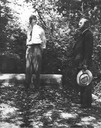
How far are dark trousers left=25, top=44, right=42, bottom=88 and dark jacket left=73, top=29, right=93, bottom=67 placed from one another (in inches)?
48.8

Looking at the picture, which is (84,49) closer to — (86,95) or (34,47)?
(86,95)

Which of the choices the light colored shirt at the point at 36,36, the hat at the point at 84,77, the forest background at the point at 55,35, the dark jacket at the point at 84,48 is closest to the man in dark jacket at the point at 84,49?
the dark jacket at the point at 84,48

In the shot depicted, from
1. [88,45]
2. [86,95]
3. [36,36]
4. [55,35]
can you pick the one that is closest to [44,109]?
[86,95]

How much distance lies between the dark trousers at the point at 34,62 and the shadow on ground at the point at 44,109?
0.30 m

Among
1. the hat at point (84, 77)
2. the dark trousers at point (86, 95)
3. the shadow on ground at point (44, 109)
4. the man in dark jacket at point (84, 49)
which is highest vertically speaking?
the man in dark jacket at point (84, 49)

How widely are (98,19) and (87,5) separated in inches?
32.3

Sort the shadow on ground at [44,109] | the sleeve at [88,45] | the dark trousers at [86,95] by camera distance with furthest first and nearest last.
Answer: the dark trousers at [86,95], the sleeve at [88,45], the shadow on ground at [44,109]

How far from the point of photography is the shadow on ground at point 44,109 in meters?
5.60

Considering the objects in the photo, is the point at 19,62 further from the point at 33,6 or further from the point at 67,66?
the point at 33,6

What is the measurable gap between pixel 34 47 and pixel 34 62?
1.31 feet

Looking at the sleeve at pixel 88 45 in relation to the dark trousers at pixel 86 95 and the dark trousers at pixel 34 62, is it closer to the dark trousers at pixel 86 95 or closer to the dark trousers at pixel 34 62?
the dark trousers at pixel 86 95

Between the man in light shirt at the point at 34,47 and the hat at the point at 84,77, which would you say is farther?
the man in light shirt at the point at 34,47

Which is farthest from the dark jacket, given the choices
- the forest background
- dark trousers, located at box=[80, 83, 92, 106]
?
the forest background

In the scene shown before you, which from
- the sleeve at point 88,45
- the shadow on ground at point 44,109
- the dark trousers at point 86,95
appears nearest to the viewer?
the shadow on ground at point 44,109
